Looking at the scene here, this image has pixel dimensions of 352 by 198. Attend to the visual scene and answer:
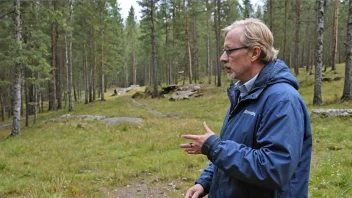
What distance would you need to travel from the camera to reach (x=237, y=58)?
2.37m

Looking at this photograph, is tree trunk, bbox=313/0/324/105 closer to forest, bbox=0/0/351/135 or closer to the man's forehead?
forest, bbox=0/0/351/135

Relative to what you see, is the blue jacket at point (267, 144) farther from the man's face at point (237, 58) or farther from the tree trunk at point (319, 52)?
the tree trunk at point (319, 52)

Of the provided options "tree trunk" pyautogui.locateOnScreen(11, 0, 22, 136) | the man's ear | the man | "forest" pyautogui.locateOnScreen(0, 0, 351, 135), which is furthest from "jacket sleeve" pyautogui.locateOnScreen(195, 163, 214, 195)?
"tree trunk" pyautogui.locateOnScreen(11, 0, 22, 136)

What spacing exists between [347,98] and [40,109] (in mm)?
34941

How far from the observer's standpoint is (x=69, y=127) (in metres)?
16.6

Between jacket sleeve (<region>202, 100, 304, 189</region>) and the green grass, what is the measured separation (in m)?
4.21

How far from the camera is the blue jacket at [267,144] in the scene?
6.23ft

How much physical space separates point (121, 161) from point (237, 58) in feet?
25.8

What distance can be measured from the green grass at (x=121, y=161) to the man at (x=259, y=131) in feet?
13.3

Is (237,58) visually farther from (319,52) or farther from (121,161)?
(319,52)

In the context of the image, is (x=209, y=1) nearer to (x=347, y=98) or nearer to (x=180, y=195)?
(x=347, y=98)


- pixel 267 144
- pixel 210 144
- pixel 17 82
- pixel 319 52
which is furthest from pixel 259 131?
pixel 17 82

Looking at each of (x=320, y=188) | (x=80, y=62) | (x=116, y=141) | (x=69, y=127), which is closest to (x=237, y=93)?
(x=320, y=188)

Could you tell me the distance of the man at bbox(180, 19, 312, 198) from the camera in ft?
6.26
